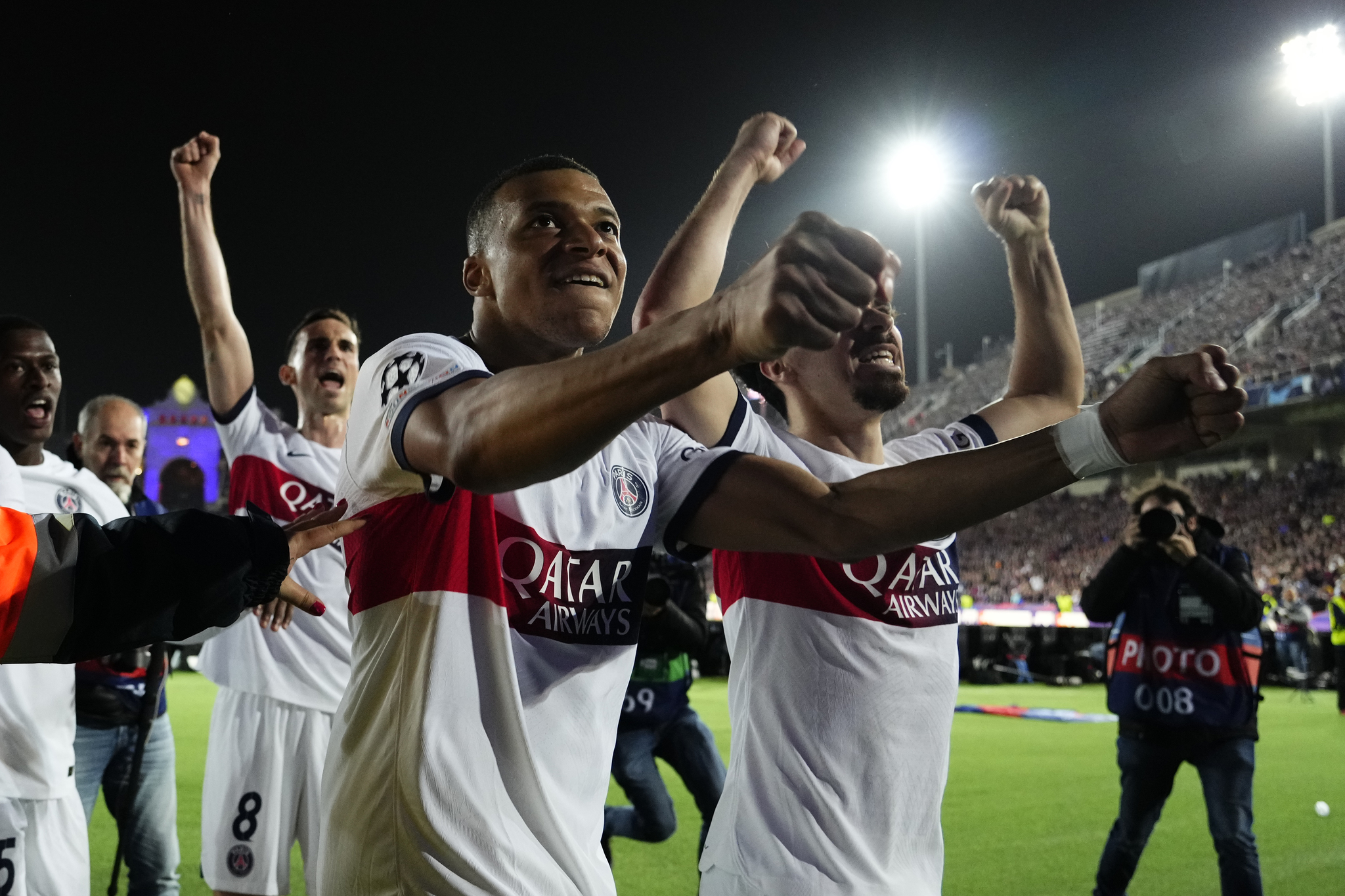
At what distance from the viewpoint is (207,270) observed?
4473 millimetres

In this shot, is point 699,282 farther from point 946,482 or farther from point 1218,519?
point 1218,519

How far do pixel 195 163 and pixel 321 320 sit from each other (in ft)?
2.96

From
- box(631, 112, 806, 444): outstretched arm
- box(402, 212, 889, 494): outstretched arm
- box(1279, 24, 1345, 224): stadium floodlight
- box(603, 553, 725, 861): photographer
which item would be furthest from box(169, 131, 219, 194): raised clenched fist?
box(1279, 24, 1345, 224): stadium floodlight

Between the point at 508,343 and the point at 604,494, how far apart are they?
37cm

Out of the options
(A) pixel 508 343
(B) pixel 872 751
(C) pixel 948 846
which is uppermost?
(A) pixel 508 343

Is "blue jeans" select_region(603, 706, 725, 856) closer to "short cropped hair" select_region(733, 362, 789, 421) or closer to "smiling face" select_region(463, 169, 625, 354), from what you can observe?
"short cropped hair" select_region(733, 362, 789, 421)

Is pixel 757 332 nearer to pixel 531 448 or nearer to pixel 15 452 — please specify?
pixel 531 448

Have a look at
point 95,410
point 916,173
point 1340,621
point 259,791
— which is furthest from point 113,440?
point 916,173

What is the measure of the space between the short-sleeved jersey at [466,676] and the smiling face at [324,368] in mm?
2959

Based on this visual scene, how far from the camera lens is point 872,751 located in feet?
8.95

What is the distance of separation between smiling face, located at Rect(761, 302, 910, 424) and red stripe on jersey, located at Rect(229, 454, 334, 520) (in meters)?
2.42

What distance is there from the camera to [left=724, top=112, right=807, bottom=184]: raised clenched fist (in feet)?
10.6

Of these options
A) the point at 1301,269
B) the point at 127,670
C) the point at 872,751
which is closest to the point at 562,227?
the point at 872,751

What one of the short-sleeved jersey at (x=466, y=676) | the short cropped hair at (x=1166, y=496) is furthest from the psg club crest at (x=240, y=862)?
the short cropped hair at (x=1166, y=496)
